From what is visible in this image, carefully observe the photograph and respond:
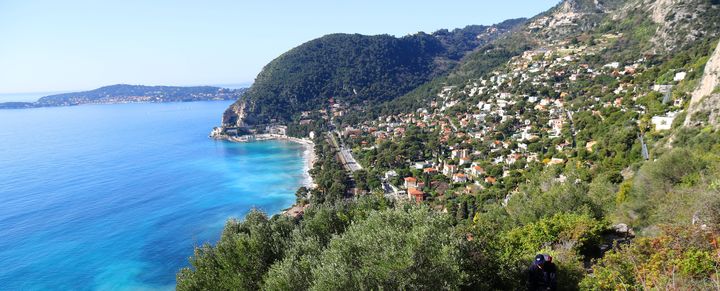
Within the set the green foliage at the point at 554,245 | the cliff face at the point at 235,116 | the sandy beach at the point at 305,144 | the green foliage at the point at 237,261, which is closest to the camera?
the green foliage at the point at 554,245

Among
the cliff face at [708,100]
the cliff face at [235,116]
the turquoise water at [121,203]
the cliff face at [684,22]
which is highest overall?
the cliff face at [684,22]

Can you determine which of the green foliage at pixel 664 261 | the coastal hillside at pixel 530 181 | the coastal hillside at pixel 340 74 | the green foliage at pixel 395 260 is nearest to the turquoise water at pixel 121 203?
the coastal hillside at pixel 530 181

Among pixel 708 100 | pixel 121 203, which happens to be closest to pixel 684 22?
pixel 708 100

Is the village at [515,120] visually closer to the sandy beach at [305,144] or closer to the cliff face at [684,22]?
the cliff face at [684,22]

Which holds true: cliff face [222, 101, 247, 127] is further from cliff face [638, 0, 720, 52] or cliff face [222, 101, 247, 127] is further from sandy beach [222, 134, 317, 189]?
cliff face [638, 0, 720, 52]

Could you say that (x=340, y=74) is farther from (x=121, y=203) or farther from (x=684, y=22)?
(x=684, y=22)

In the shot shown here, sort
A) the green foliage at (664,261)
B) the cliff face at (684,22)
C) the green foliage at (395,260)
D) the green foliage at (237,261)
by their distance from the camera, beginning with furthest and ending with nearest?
the cliff face at (684,22)
the green foliage at (237,261)
the green foliage at (395,260)
the green foliage at (664,261)
